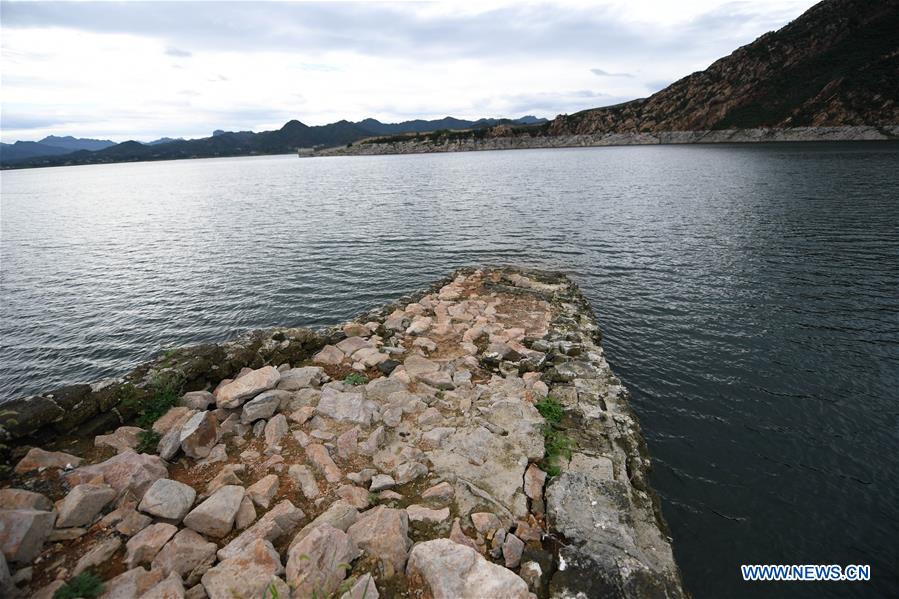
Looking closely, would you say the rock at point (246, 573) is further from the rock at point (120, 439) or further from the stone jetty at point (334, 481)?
the rock at point (120, 439)

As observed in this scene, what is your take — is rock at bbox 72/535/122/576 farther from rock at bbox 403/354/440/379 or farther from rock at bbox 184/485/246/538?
rock at bbox 403/354/440/379

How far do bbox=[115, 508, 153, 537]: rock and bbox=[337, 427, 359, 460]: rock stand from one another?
4.04m

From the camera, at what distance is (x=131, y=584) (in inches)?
266

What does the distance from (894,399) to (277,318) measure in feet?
93.7

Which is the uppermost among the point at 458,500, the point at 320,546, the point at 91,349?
the point at 320,546

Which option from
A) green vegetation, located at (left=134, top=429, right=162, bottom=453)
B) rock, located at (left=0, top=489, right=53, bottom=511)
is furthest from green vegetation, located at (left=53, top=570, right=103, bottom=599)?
green vegetation, located at (left=134, top=429, right=162, bottom=453)

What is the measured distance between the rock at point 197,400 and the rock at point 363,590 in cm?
837

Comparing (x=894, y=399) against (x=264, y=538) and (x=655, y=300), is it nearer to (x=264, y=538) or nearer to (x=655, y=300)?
(x=655, y=300)

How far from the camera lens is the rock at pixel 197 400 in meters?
12.3

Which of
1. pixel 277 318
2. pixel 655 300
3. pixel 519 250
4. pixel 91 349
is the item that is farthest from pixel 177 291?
pixel 655 300

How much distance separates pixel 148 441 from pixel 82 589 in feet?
15.8

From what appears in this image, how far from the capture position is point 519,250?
116ft

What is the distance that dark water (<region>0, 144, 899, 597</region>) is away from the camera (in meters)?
10.9

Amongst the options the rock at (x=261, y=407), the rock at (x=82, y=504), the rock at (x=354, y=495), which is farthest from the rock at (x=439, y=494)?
the rock at (x=82, y=504)
